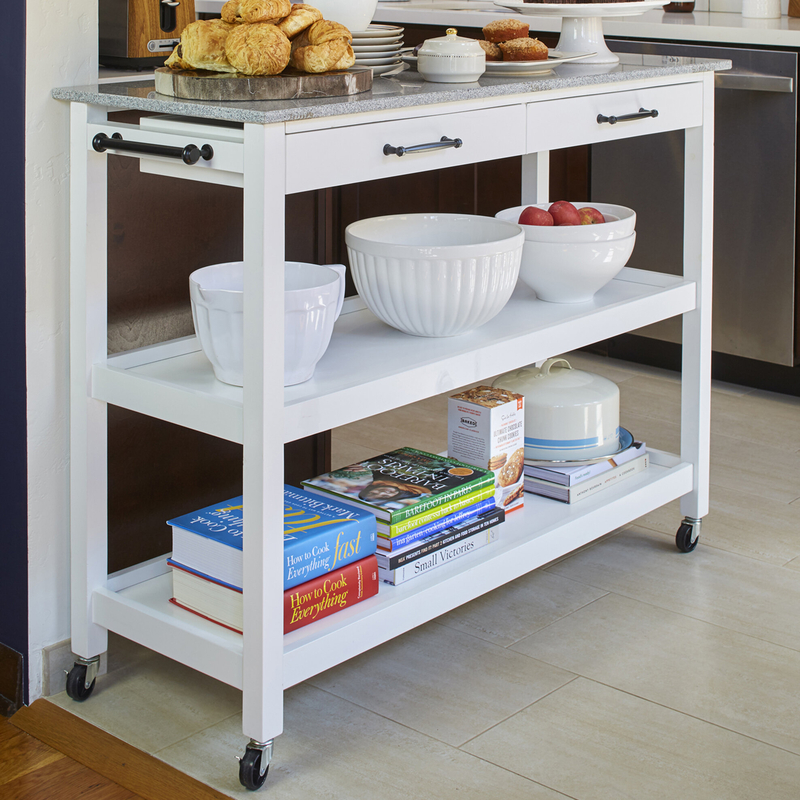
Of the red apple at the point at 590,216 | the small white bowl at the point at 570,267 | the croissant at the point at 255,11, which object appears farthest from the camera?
the red apple at the point at 590,216

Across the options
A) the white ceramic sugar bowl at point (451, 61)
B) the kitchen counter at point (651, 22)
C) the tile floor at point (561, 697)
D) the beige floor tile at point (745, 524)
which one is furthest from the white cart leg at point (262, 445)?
the kitchen counter at point (651, 22)

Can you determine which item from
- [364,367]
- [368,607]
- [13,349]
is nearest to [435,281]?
[364,367]

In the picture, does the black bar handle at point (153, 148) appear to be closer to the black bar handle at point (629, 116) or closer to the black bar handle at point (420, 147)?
the black bar handle at point (420, 147)

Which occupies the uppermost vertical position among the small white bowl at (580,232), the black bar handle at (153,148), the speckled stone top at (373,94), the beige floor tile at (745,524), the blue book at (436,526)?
the speckled stone top at (373,94)

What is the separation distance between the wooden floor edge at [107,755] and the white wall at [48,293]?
0.05m

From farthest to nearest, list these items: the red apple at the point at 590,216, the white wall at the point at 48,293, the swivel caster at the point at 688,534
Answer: the swivel caster at the point at 688,534, the red apple at the point at 590,216, the white wall at the point at 48,293

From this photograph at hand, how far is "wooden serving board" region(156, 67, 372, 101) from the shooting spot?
1.41m

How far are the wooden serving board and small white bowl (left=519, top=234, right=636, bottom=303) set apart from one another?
1.87 feet

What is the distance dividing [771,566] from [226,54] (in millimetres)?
1420

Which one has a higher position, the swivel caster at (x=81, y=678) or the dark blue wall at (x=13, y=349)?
the dark blue wall at (x=13, y=349)

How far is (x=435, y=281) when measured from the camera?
1689 mm

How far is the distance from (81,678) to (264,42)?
975 mm

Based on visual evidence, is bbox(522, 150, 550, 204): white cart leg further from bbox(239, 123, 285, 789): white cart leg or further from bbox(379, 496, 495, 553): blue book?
bbox(239, 123, 285, 789): white cart leg

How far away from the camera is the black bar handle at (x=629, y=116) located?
186 cm
